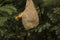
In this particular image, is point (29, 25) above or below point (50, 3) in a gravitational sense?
above

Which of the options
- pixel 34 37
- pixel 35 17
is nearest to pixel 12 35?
pixel 34 37

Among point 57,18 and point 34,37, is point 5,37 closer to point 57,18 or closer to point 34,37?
point 34,37

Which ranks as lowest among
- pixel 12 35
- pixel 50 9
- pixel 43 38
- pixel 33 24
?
pixel 43 38

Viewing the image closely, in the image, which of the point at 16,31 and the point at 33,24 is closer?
the point at 33,24

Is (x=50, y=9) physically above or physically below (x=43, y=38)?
above

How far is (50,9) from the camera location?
2912mm

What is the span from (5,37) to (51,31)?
58 cm

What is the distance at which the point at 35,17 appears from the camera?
197 centimetres

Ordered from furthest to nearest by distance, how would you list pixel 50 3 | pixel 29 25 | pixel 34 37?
pixel 34 37, pixel 50 3, pixel 29 25

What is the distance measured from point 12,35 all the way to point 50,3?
0.66 m

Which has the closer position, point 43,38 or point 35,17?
point 35,17

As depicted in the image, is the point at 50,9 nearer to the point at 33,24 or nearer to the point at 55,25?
the point at 55,25

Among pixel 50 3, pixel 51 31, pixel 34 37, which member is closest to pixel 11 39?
pixel 34 37

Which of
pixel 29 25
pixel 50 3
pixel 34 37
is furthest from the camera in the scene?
pixel 34 37
